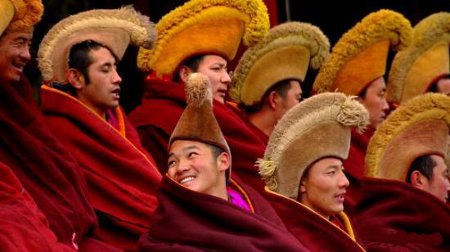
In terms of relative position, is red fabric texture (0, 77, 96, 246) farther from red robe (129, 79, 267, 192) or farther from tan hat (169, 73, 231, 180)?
red robe (129, 79, 267, 192)

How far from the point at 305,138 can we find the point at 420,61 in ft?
8.25

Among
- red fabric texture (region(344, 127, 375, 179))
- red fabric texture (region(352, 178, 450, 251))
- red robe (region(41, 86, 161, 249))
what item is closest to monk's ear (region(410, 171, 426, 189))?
red fabric texture (region(352, 178, 450, 251))

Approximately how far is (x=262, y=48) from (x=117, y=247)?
5.00 feet

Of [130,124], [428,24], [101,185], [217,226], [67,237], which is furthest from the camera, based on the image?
[428,24]

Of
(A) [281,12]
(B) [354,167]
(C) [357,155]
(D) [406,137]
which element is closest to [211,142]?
(D) [406,137]

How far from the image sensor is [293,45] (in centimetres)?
696

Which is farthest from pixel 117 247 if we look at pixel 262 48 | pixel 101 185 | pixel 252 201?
pixel 262 48

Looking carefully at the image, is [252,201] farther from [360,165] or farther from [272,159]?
[360,165]

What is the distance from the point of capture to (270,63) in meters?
6.87

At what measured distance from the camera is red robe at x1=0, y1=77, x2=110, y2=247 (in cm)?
539

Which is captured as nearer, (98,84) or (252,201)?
(252,201)

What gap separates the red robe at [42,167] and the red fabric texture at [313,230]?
2.40 ft

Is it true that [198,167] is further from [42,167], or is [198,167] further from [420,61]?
[420,61]

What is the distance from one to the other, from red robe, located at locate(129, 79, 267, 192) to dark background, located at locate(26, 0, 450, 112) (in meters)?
0.85
